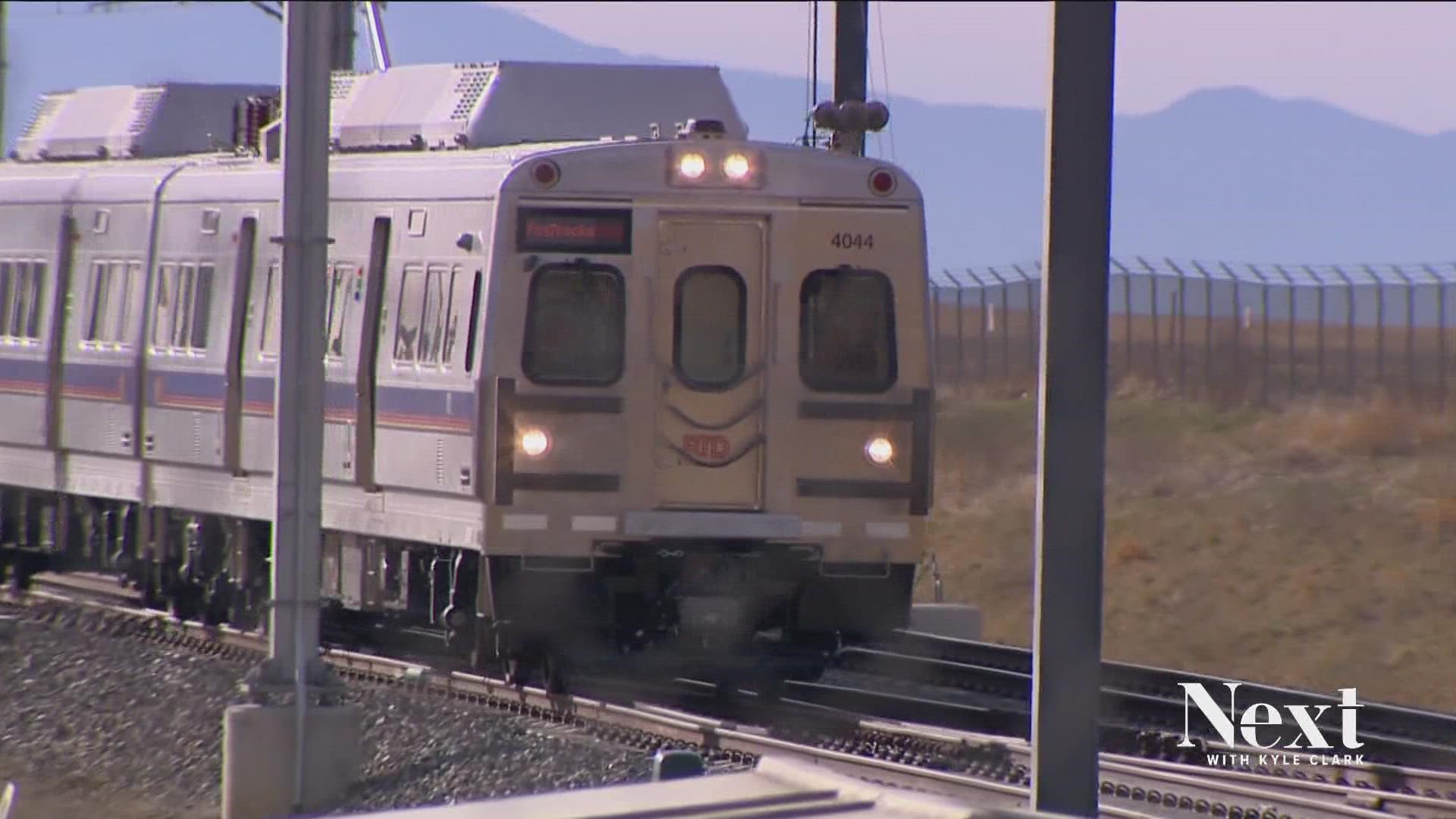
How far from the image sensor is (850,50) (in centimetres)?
1850

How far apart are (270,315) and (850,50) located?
14.6ft

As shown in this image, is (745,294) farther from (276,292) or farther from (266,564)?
(266,564)

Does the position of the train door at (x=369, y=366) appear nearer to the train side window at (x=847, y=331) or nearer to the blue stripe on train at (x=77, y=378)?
the train side window at (x=847, y=331)

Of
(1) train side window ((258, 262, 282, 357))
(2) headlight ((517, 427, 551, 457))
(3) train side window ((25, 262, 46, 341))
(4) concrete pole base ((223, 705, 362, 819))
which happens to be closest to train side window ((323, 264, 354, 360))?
(1) train side window ((258, 262, 282, 357))

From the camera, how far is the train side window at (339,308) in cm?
1612

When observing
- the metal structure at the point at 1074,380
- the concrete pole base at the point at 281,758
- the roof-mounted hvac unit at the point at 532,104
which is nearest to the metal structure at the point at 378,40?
the roof-mounted hvac unit at the point at 532,104

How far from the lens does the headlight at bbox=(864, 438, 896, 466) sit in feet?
48.8

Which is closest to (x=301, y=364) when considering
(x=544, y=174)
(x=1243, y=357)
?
(x=544, y=174)

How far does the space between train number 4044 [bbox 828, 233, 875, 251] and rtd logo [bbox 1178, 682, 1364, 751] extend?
2965 millimetres

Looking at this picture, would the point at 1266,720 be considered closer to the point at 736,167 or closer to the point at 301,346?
the point at 736,167

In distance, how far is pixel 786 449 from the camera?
14711 millimetres

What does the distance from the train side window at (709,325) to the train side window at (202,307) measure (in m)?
4.40

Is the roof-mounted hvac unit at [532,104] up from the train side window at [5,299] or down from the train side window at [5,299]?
up

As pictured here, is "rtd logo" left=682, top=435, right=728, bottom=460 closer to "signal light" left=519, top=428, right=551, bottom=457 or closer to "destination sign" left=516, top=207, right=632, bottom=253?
"signal light" left=519, top=428, right=551, bottom=457
